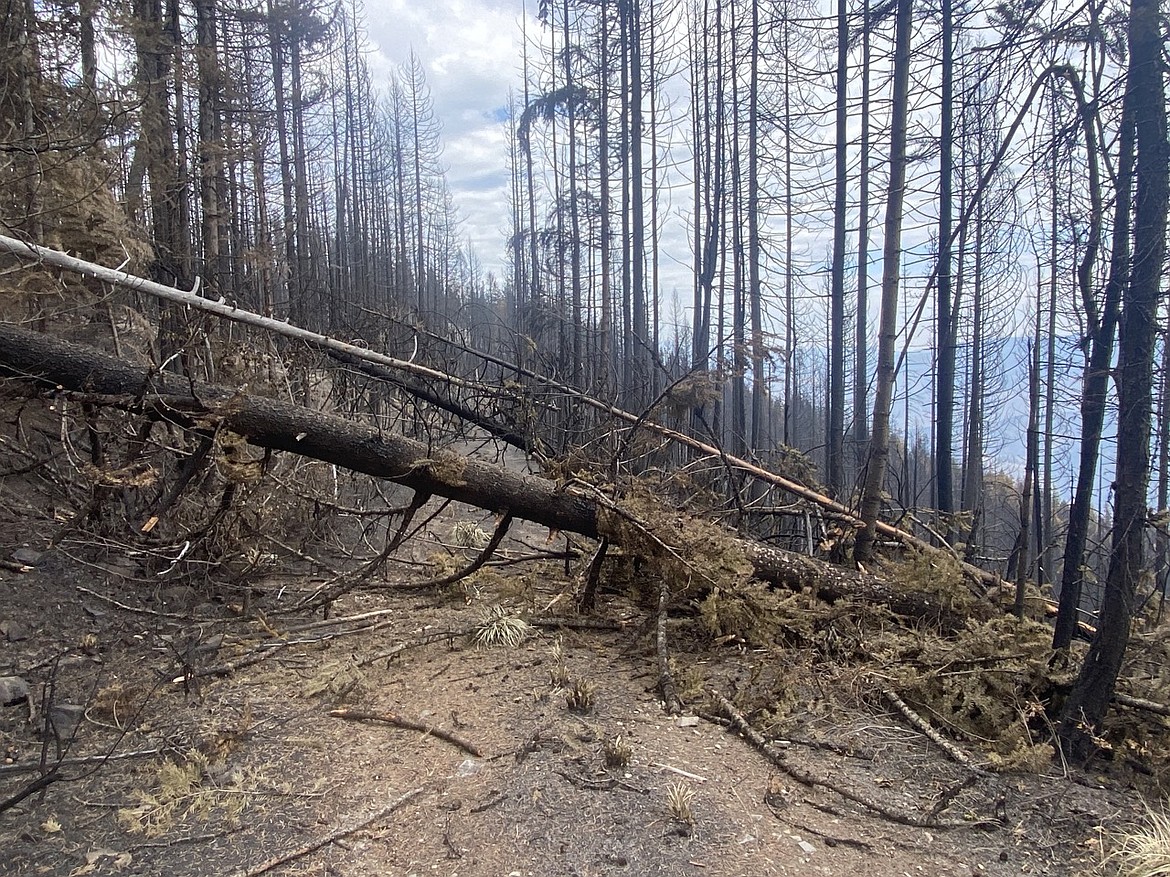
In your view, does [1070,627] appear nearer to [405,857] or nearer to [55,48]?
[405,857]

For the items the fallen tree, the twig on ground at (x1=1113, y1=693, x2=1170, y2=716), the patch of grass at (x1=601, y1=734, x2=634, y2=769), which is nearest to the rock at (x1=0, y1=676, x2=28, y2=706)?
the fallen tree

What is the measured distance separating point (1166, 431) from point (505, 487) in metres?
3.30

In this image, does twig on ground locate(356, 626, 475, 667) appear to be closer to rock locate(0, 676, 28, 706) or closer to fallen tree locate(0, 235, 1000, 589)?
rock locate(0, 676, 28, 706)

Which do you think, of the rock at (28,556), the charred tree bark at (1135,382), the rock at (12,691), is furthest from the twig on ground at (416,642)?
the charred tree bark at (1135,382)

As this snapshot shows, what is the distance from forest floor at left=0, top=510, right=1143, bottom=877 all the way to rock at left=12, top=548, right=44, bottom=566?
146 mm

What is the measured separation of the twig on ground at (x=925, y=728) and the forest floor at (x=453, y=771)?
0.05 meters

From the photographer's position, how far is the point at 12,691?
9.87 feet

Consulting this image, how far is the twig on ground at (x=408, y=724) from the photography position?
9.34 feet

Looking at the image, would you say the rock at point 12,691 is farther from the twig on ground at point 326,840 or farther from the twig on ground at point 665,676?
the twig on ground at point 665,676

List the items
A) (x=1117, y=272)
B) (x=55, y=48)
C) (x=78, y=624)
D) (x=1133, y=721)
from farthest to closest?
1. (x=55, y=48)
2. (x=78, y=624)
3. (x=1133, y=721)
4. (x=1117, y=272)

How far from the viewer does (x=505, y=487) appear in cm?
417

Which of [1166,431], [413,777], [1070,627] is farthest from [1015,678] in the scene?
[413,777]

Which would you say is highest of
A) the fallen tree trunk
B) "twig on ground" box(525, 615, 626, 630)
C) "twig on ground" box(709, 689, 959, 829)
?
the fallen tree trunk

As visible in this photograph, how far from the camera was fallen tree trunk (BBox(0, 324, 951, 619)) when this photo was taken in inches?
130
